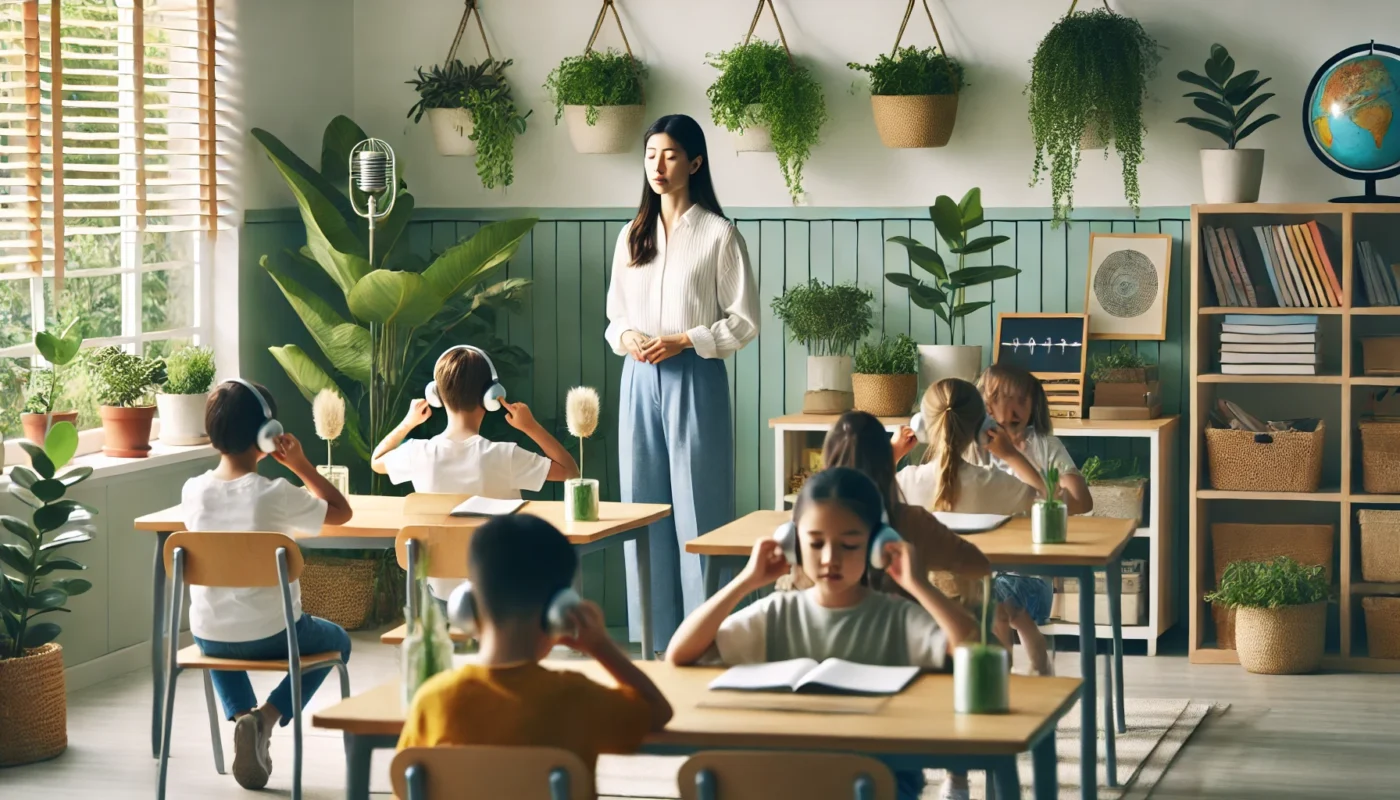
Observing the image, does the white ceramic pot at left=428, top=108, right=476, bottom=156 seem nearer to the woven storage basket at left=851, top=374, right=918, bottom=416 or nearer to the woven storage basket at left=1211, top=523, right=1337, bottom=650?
the woven storage basket at left=851, top=374, right=918, bottom=416

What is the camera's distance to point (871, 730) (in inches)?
102

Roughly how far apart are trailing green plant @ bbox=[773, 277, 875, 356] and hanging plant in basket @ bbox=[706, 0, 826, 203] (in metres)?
0.43

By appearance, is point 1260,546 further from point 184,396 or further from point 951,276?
point 184,396

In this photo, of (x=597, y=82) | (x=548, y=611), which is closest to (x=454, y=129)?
(x=597, y=82)

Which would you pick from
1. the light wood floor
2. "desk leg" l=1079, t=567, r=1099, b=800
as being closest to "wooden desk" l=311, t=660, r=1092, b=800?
"desk leg" l=1079, t=567, r=1099, b=800

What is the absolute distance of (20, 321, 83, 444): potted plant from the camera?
5180 mm

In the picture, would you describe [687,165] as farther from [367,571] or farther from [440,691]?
[440,691]

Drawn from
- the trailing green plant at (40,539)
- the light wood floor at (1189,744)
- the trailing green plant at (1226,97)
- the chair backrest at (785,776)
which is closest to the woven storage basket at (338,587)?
the light wood floor at (1189,744)

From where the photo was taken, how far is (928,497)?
468 cm

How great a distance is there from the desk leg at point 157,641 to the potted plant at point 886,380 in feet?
8.37

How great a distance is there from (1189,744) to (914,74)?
8.48ft

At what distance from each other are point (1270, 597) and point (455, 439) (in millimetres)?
2705

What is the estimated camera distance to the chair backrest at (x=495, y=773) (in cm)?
240

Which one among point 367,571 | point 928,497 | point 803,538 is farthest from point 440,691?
point 367,571
